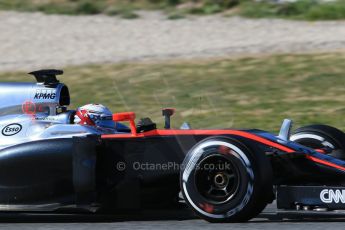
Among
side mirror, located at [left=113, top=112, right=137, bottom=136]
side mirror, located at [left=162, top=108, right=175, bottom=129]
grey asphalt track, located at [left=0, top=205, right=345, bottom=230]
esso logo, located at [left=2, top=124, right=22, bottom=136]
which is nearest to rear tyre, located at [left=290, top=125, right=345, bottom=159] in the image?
grey asphalt track, located at [left=0, top=205, right=345, bottom=230]

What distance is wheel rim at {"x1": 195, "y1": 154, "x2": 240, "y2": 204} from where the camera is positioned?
750cm

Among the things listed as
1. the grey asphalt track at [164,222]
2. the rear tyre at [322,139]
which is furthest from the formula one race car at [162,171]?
the rear tyre at [322,139]

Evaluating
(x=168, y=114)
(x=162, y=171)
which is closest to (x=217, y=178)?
(x=162, y=171)

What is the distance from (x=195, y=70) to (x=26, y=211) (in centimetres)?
978

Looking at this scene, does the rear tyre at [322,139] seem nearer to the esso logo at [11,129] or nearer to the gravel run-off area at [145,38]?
the esso logo at [11,129]

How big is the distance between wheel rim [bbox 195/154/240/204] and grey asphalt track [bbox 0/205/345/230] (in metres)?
0.22

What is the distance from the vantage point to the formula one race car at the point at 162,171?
749 centimetres

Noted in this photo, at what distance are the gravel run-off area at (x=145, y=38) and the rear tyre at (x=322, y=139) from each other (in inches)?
367

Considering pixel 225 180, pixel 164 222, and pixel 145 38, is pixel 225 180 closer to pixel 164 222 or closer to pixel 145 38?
pixel 164 222

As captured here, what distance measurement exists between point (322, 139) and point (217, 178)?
1650 mm

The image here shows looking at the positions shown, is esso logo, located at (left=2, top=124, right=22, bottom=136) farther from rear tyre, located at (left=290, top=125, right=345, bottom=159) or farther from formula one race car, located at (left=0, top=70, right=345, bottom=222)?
rear tyre, located at (left=290, top=125, right=345, bottom=159)

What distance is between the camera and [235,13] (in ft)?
72.5

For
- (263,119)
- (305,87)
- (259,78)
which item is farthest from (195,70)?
(263,119)

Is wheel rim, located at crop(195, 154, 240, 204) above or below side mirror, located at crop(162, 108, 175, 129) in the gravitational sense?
below
